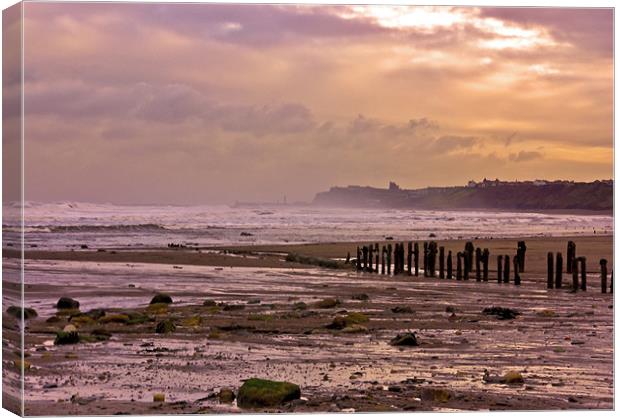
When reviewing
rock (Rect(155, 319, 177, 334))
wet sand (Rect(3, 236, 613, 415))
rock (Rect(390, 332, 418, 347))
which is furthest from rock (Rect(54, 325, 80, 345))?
rock (Rect(390, 332, 418, 347))

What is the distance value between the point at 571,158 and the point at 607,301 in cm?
186

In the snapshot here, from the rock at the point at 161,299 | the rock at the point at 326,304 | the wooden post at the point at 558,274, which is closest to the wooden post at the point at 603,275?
the wooden post at the point at 558,274

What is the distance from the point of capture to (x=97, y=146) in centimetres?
1287

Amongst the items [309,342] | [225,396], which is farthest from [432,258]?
[225,396]

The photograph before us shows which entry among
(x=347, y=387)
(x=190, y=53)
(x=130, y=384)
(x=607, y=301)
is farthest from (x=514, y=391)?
(x=190, y=53)

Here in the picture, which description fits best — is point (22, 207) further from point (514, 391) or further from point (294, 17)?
point (514, 391)

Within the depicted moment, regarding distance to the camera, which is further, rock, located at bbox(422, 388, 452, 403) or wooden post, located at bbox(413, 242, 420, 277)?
wooden post, located at bbox(413, 242, 420, 277)

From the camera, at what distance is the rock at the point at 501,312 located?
44.8ft

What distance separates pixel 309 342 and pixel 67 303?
2.44 metres

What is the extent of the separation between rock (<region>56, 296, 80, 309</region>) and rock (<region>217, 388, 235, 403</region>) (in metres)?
1.99

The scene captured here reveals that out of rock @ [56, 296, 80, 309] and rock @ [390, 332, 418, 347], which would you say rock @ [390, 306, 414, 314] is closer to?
rock @ [390, 332, 418, 347]

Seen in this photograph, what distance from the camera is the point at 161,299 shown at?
13.3m

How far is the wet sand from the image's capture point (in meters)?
12.3

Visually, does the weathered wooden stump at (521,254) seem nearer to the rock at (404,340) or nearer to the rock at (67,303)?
the rock at (404,340)
